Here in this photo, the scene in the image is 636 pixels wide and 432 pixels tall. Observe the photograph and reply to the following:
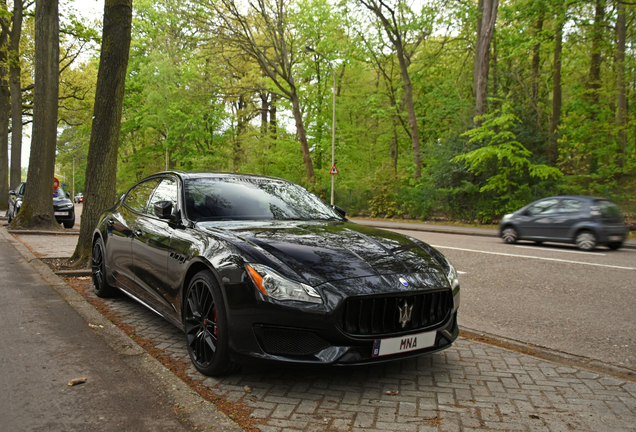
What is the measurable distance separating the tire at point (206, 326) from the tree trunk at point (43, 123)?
39.7ft

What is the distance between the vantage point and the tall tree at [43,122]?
1289 centimetres

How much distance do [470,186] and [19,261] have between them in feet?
58.0

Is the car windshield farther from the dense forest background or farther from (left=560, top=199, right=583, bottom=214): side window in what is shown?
the dense forest background

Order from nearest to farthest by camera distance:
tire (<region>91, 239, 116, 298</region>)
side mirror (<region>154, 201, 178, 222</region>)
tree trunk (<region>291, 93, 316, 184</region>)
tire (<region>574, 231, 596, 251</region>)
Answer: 1. side mirror (<region>154, 201, 178, 222</region>)
2. tire (<region>91, 239, 116, 298</region>)
3. tire (<region>574, 231, 596, 251</region>)
4. tree trunk (<region>291, 93, 316, 184</region>)

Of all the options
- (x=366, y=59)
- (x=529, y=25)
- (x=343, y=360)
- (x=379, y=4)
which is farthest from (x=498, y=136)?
(x=343, y=360)

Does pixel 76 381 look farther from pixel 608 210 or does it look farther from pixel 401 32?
pixel 401 32

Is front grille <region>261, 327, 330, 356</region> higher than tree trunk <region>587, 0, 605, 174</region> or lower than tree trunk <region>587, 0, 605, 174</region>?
lower

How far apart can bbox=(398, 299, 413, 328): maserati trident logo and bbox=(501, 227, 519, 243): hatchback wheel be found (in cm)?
1221

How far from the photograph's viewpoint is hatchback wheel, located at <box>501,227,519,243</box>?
47.6ft

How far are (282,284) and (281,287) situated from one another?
21 mm

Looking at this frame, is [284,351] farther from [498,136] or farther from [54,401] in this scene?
[498,136]

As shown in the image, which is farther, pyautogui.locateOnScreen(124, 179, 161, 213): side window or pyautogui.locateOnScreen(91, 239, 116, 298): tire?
pyautogui.locateOnScreen(91, 239, 116, 298): tire

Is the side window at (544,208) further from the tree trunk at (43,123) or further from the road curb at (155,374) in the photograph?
the tree trunk at (43,123)

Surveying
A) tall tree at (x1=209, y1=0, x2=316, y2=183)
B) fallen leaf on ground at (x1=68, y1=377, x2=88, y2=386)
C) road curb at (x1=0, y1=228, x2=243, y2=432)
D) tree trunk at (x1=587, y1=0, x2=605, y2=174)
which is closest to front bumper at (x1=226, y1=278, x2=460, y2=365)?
road curb at (x1=0, y1=228, x2=243, y2=432)
